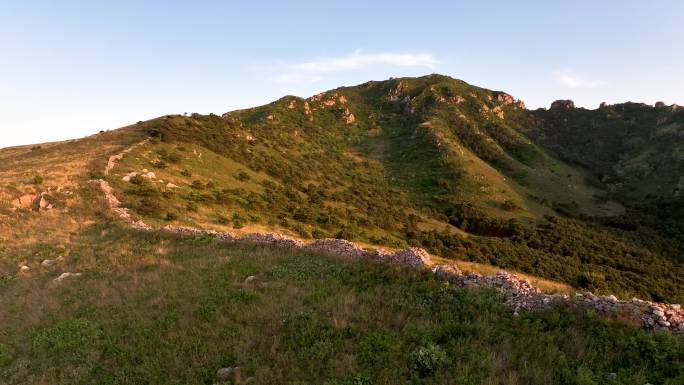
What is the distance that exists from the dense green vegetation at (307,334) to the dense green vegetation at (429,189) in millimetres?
11194

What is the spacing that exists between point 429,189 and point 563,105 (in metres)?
141

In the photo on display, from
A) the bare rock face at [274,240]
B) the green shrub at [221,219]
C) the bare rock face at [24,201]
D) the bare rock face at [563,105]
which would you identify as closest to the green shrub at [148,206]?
the green shrub at [221,219]

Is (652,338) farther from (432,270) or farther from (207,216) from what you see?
(207,216)

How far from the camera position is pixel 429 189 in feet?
290

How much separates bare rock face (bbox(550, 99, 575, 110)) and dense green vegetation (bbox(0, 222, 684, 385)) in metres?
208

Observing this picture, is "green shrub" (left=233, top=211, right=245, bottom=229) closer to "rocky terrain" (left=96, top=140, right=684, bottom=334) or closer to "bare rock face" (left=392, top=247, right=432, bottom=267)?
"rocky terrain" (left=96, top=140, right=684, bottom=334)

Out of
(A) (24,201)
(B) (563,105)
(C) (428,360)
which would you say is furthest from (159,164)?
(B) (563,105)

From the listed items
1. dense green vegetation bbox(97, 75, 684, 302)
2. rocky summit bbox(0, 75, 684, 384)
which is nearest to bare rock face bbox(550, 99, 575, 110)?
dense green vegetation bbox(97, 75, 684, 302)

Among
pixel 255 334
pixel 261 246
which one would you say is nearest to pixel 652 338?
pixel 255 334

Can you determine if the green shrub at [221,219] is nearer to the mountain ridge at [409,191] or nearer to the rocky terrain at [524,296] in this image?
the mountain ridge at [409,191]

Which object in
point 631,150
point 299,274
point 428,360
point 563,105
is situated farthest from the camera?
point 563,105

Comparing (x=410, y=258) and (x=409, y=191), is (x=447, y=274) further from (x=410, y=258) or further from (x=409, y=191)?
(x=409, y=191)

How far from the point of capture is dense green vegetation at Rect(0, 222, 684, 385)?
827 cm

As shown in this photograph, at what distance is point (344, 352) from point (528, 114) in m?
198
